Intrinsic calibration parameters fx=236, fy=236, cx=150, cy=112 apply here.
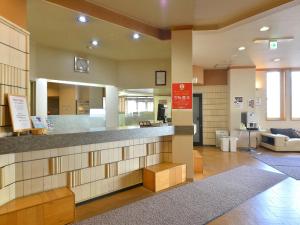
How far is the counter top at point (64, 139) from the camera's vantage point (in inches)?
91.4

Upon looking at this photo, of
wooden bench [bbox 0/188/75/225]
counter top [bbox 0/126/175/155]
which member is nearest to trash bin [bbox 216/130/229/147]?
counter top [bbox 0/126/175/155]

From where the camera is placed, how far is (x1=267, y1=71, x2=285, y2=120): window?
9.30 m

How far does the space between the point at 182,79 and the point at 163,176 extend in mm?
1827

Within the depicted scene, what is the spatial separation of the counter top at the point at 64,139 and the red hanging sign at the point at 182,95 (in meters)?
0.85

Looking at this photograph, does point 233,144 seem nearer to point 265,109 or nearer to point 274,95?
point 265,109

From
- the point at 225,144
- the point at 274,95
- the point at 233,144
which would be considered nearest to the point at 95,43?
the point at 225,144

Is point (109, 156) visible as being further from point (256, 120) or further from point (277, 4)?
point (256, 120)

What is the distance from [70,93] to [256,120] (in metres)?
6.62

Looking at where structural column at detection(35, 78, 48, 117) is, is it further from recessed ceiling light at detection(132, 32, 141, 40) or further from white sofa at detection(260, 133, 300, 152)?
white sofa at detection(260, 133, 300, 152)

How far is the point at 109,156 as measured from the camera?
149 inches

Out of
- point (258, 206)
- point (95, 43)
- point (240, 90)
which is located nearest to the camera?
point (258, 206)

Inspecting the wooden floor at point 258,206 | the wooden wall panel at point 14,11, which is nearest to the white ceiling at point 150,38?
the wooden wall panel at point 14,11

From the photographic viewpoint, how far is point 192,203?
3.47m

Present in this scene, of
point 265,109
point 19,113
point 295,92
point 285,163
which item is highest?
point 295,92
